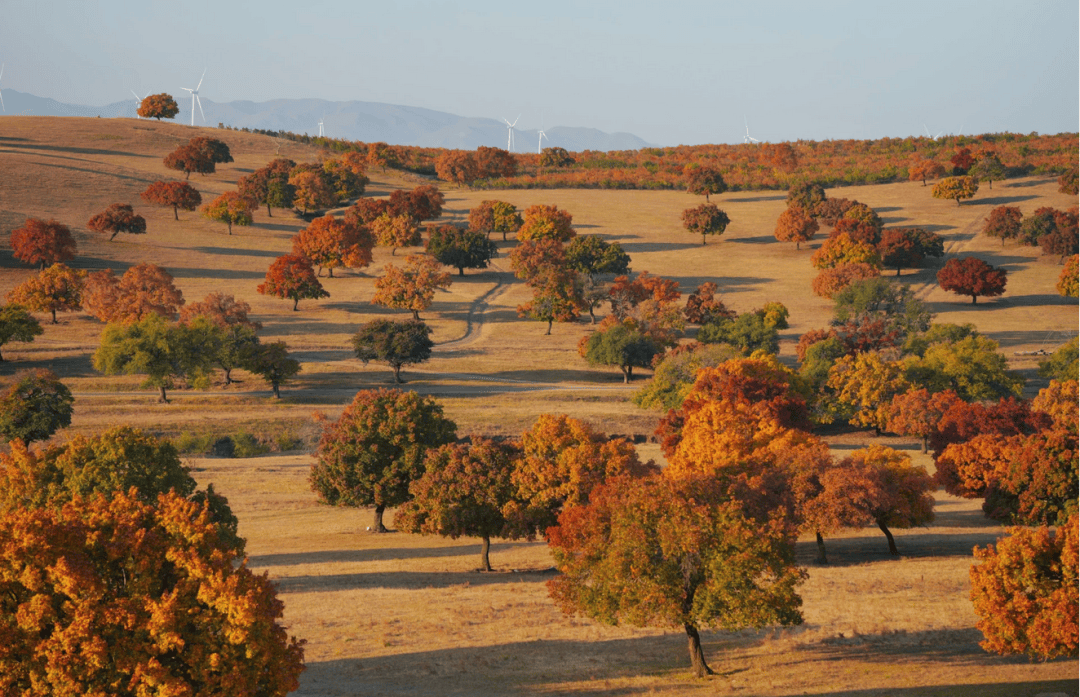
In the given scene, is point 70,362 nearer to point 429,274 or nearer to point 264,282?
point 264,282

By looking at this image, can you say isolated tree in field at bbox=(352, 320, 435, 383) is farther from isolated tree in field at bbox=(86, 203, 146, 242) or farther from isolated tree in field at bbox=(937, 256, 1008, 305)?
isolated tree in field at bbox=(937, 256, 1008, 305)

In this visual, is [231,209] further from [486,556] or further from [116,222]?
[486,556]

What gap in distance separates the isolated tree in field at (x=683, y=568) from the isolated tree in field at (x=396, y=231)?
121155mm

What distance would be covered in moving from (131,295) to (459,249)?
50986mm

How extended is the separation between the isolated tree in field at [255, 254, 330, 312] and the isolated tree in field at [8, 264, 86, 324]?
23.2 m

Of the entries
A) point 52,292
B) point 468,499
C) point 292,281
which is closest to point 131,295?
point 52,292

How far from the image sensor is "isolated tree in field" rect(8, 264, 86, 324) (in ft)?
364

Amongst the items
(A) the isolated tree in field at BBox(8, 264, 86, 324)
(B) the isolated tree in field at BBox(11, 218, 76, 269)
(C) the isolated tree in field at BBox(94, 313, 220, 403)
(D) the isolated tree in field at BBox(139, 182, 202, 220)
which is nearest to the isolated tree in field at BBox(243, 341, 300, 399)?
(C) the isolated tree in field at BBox(94, 313, 220, 403)

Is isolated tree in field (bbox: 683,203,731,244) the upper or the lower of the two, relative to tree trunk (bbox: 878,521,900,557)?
upper

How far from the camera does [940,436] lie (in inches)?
2928

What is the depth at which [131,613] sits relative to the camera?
84.5 ft

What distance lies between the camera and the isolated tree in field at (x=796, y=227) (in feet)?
525

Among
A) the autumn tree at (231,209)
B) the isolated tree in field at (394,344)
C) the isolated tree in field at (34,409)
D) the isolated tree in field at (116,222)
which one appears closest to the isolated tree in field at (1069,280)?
the isolated tree in field at (394,344)

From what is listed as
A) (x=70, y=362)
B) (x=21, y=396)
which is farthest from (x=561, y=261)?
(x=21, y=396)
